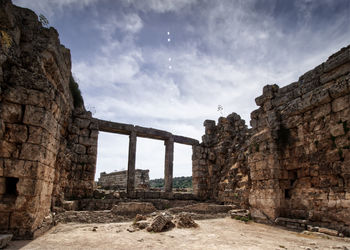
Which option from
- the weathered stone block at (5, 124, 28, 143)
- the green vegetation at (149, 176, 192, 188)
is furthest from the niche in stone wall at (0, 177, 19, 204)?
the green vegetation at (149, 176, 192, 188)

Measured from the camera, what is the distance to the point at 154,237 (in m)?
5.65

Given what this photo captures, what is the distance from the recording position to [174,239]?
18.1ft

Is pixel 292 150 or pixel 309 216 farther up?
pixel 292 150

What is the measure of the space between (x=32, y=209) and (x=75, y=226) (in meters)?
2.03

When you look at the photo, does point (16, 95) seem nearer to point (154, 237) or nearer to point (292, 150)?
point (154, 237)

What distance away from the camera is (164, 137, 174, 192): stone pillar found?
45.1 feet

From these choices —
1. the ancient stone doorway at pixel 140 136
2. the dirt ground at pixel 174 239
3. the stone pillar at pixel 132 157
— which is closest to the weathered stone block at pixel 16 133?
the dirt ground at pixel 174 239

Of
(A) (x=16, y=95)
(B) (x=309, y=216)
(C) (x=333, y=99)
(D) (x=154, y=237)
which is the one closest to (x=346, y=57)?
(C) (x=333, y=99)

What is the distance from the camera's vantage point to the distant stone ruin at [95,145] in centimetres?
512

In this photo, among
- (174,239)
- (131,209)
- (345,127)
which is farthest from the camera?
(131,209)

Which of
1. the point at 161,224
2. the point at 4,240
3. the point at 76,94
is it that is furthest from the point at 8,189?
the point at 76,94

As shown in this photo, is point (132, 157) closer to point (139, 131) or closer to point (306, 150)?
point (139, 131)

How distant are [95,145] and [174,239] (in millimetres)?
6761

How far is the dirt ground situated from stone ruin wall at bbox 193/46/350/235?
1.15 m
